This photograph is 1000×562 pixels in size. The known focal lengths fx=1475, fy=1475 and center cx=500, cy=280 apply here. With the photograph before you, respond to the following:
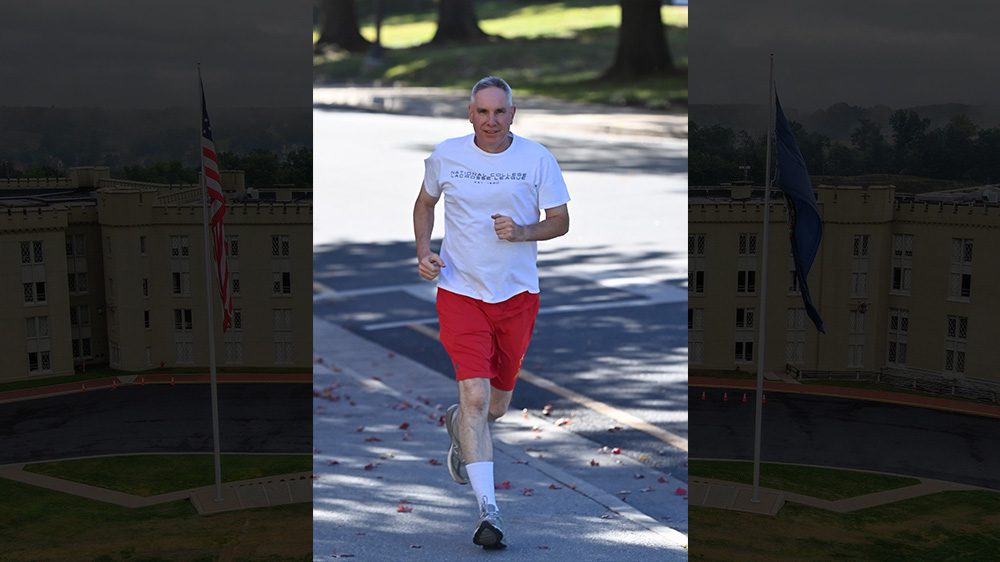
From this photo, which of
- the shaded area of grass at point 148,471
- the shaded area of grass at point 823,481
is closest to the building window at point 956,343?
the shaded area of grass at point 823,481

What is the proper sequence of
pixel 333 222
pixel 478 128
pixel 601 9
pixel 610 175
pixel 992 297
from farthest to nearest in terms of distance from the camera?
1. pixel 601 9
2. pixel 610 175
3. pixel 333 222
4. pixel 478 128
5. pixel 992 297

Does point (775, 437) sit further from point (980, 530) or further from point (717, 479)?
point (980, 530)

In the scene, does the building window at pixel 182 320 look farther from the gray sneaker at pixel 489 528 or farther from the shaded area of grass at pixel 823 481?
the shaded area of grass at pixel 823 481

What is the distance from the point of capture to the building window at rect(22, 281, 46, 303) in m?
4.86

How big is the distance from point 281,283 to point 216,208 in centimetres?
37

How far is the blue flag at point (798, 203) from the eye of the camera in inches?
193

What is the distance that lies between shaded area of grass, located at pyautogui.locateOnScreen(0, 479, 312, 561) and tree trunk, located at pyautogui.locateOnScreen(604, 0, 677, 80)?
31.3 metres

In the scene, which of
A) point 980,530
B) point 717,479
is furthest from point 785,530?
point 980,530

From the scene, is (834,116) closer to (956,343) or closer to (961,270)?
(961,270)

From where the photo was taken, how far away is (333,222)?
54.9 feet

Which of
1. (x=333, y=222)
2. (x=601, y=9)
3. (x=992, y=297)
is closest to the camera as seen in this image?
(x=992, y=297)

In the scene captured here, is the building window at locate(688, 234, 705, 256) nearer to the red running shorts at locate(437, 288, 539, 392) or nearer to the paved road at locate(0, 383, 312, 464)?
the red running shorts at locate(437, 288, 539, 392)

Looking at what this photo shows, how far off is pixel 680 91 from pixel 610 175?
13243mm

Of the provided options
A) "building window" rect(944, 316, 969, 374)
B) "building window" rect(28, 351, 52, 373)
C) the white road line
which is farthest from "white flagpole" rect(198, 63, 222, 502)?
the white road line
